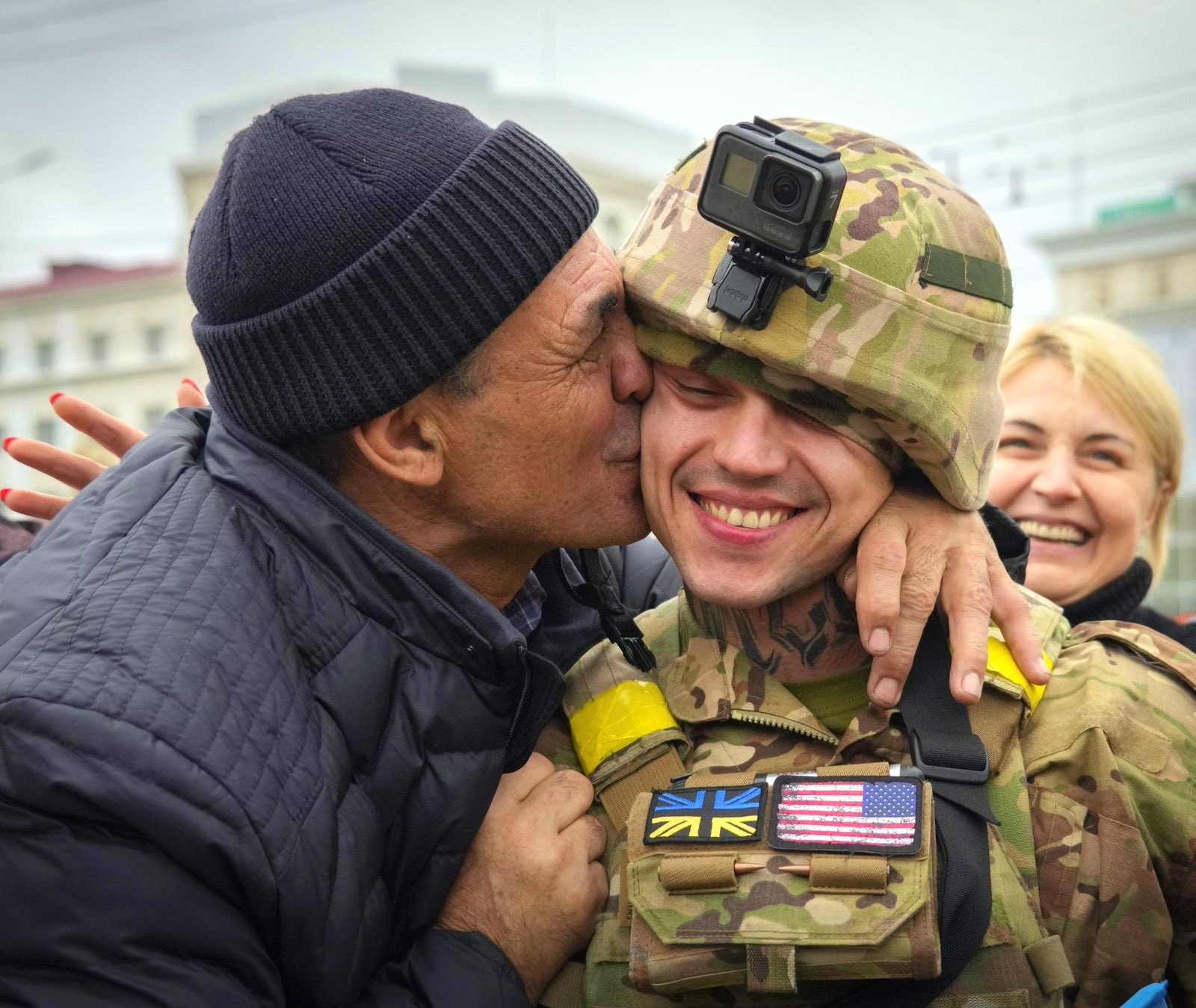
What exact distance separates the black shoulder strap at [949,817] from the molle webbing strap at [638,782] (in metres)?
0.48

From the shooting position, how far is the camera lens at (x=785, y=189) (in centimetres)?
247

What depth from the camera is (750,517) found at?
2.72 metres

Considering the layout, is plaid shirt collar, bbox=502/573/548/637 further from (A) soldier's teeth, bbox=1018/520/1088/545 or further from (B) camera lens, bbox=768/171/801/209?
(A) soldier's teeth, bbox=1018/520/1088/545

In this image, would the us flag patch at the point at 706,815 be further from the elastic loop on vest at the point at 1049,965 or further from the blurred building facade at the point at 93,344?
the blurred building facade at the point at 93,344

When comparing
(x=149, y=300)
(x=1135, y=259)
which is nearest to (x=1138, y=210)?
(x=1135, y=259)

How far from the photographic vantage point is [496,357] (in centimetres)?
295

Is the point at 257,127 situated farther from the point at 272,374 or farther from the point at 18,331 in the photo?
the point at 18,331

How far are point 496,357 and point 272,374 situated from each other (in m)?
0.46

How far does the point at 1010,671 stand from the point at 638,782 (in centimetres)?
77

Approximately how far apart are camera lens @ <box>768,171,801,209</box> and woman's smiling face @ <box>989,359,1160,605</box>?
2342mm

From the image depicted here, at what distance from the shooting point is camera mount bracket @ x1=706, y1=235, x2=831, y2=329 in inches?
101

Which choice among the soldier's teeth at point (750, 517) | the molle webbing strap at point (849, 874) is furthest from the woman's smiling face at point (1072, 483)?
the molle webbing strap at point (849, 874)

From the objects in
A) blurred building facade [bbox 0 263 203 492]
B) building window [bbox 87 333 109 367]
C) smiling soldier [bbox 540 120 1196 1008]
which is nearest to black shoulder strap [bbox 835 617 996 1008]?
smiling soldier [bbox 540 120 1196 1008]

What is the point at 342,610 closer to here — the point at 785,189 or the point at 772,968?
the point at 772,968
